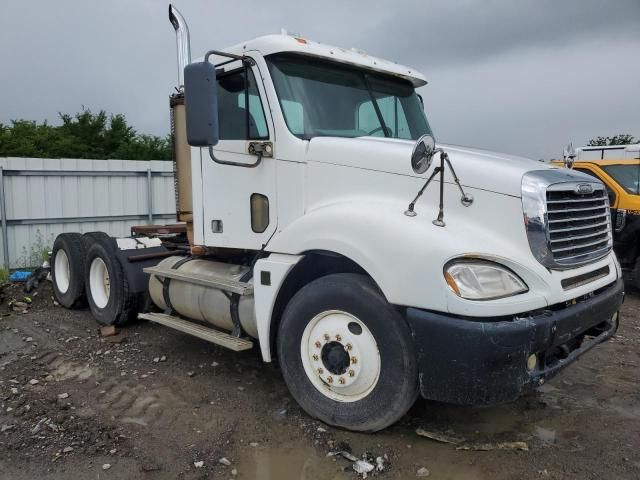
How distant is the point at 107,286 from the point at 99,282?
0.19 metres

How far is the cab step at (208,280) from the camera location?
407 centimetres

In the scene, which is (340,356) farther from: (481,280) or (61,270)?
(61,270)

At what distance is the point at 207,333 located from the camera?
436cm

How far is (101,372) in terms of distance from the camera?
189 inches

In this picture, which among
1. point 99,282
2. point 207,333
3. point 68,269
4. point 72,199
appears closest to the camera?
point 207,333

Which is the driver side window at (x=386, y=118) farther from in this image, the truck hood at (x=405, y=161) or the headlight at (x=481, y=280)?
the headlight at (x=481, y=280)

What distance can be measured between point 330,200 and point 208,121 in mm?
984

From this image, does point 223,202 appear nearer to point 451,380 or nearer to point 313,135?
point 313,135

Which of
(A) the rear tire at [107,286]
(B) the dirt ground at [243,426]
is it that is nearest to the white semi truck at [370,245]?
(B) the dirt ground at [243,426]

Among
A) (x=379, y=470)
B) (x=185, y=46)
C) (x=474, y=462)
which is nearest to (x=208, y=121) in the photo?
(x=185, y=46)

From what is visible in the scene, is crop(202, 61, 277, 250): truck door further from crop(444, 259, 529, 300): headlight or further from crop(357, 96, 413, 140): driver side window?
crop(444, 259, 529, 300): headlight

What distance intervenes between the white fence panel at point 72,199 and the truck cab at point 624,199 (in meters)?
7.95

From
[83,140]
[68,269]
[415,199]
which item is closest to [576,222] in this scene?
[415,199]

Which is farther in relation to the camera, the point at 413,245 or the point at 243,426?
the point at 243,426
